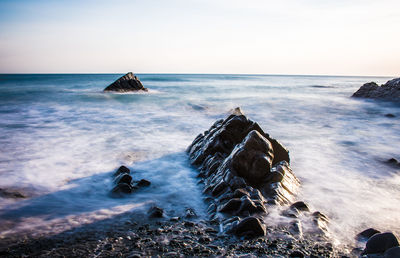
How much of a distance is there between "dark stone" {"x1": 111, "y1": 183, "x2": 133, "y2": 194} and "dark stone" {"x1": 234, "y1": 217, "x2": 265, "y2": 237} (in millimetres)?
2082

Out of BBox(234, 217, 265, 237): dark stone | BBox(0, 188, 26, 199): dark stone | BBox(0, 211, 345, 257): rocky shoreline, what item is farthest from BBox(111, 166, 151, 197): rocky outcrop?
BBox(234, 217, 265, 237): dark stone

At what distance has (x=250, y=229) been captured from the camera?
3.15 m

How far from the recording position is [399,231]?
136 inches

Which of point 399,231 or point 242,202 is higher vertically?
point 242,202

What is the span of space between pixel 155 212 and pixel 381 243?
8.58 feet

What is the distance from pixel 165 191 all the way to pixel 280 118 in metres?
10.2

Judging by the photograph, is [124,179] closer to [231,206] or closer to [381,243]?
[231,206]

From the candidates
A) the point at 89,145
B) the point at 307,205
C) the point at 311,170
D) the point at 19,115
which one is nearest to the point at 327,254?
the point at 307,205

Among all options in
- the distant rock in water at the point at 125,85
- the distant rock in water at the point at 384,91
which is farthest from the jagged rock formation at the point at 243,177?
the distant rock in water at the point at 125,85

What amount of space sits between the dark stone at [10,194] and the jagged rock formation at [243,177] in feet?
9.78

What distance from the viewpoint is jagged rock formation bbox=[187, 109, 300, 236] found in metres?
3.60

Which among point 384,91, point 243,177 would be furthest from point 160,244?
point 384,91

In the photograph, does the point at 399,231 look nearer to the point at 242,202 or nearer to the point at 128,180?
the point at 242,202

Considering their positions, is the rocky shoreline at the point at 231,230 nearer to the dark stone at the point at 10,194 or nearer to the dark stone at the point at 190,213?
the dark stone at the point at 190,213
